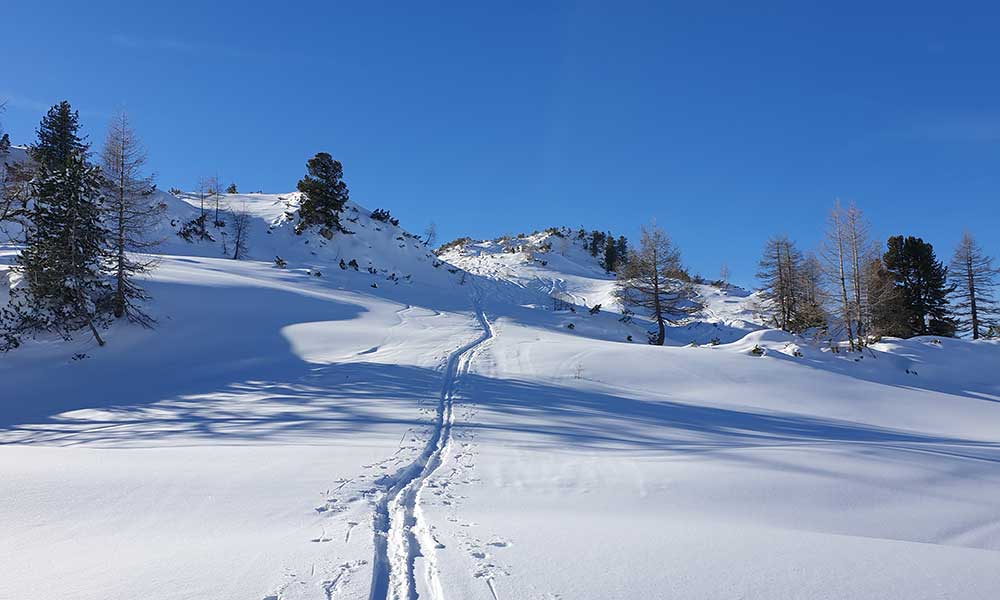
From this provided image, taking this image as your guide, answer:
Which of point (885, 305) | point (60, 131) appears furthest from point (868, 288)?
point (60, 131)

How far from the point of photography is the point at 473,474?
18.1 feet

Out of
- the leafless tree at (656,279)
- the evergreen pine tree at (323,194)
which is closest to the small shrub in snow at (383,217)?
the evergreen pine tree at (323,194)

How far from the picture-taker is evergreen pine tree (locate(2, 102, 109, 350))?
1484 cm

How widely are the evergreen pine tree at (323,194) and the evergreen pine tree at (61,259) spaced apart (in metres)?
26.2

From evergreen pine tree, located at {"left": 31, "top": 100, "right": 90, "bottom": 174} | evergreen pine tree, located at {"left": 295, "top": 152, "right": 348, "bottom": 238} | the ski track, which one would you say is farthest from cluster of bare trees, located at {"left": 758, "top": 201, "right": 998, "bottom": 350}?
evergreen pine tree, located at {"left": 31, "top": 100, "right": 90, "bottom": 174}

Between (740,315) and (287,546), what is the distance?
47902mm

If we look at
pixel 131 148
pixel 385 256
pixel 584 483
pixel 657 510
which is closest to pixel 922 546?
pixel 657 510

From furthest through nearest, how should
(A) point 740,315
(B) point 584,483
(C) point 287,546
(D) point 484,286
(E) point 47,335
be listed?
(A) point 740,315
(D) point 484,286
(E) point 47,335
(B) point 584,483
(C) point 287,546

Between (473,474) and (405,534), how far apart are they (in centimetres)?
184

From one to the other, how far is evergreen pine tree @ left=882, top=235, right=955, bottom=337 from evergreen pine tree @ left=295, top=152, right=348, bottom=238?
142 feet

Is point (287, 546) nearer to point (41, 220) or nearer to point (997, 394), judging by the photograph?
point (41, 220)

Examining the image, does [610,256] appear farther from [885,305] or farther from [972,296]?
[885,305]

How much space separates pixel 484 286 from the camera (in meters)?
41.8

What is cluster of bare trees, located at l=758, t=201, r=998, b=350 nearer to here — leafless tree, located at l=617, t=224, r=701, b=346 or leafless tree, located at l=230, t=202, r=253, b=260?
leafless tree, located at l=617, t=224, r=701, b=346
